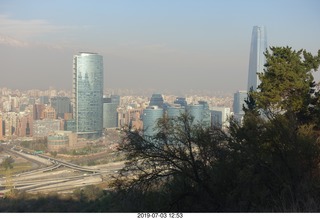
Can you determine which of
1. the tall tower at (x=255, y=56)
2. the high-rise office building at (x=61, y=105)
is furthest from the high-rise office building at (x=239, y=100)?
the high-rise office building at (x=61, y=105)

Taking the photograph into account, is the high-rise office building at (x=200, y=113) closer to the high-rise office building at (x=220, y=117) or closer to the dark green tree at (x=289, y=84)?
the high-rise office building at (x=220, y=117)

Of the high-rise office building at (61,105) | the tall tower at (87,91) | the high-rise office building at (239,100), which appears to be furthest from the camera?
→ the high-rise office building at (61,105)

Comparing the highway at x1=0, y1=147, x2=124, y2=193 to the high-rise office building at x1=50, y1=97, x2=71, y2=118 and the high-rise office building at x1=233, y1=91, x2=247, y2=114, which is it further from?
the high-rise office building at x1=233, y1=91, x2=247, y2=114

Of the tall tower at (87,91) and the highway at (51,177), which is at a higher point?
the tall tower at (87,91)

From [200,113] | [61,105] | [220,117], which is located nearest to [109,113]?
[61,105]

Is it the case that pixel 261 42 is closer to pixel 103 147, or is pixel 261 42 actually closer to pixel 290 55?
pixel 290 55

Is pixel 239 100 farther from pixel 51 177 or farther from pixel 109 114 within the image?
pixel 51 177
